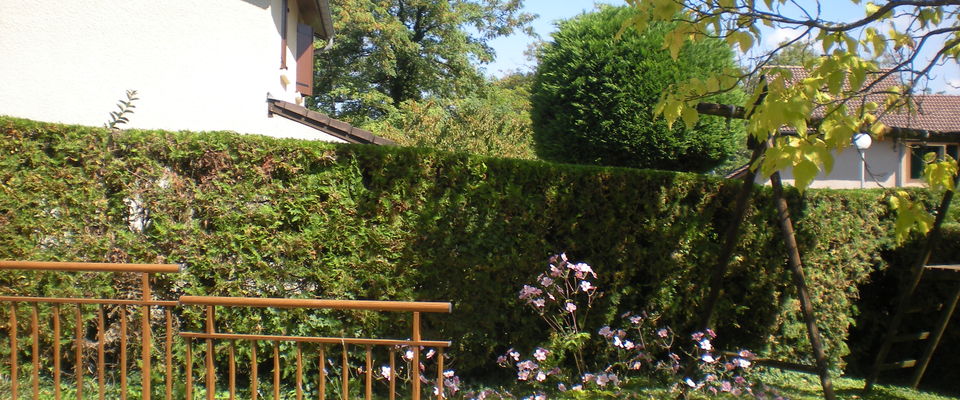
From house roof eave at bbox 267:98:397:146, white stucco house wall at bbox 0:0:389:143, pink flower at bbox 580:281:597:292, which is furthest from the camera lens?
house roof eave at bbox 267:98:397:146

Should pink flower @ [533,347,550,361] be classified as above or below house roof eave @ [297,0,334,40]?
below

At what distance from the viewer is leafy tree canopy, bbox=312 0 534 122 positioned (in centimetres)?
2678

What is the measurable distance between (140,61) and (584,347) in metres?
6.89

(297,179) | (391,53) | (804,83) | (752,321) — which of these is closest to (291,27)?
(297,179)

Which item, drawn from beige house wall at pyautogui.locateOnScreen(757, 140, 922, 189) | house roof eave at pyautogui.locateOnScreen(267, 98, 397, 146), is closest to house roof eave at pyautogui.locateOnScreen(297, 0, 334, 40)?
house roof eave at pyautogui.locateOnScreen(267, 98, 397, 146)

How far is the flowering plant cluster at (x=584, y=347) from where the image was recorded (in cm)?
607

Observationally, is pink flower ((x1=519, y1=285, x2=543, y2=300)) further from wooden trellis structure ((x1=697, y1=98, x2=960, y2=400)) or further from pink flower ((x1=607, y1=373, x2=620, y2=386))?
wooden trellis structure ((x1=697, y1=98, x2=960, y2=400))

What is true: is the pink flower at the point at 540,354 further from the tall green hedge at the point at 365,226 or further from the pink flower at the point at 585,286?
the pink flower at the point at 585,286

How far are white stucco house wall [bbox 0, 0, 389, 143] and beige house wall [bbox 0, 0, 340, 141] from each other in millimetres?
13

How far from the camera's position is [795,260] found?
585cm

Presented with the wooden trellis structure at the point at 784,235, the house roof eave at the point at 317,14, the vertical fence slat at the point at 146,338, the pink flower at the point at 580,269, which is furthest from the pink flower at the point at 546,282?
the house roof eave at the point at 317,14

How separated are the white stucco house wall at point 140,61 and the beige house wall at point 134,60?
0.01 metres

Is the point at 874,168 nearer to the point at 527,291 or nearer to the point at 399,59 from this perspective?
the point at 399,59

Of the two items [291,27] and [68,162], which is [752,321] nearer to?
[68,162]
